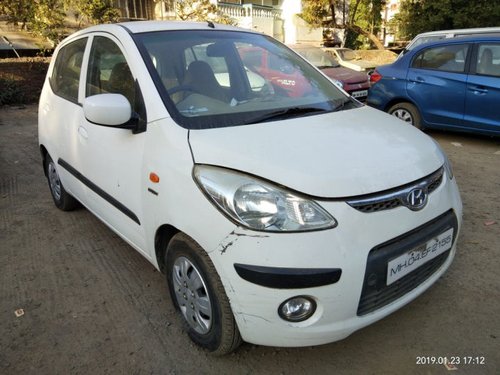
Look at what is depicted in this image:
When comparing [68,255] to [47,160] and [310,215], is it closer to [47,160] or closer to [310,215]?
[47,160]

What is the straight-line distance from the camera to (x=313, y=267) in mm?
1772

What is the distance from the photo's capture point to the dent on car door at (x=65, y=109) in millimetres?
3305

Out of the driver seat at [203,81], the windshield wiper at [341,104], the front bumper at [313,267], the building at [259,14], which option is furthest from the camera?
the building at [259,14]

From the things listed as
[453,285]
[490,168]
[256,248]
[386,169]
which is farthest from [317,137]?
[490,168]

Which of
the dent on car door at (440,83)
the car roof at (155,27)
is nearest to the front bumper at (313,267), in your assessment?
the car roof at (155,27)

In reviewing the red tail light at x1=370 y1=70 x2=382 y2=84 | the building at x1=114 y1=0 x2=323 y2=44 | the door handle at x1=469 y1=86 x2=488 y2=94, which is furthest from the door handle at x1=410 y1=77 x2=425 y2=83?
the building at x1=114 y1=0 x2=323 y2=44

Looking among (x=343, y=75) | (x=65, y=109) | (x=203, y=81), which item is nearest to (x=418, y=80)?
(x=343, y=75)

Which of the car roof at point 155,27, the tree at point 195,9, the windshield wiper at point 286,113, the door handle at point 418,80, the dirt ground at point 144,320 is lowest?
the dirt ground at point 144,320

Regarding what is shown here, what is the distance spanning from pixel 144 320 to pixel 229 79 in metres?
1.65

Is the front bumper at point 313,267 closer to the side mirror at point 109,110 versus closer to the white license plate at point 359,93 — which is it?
the side mirror at point 109,110

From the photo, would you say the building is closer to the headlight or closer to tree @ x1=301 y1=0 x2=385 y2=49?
tree @ x1=301 y1=0 x2=385 y2=49

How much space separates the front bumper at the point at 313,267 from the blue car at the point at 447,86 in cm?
455

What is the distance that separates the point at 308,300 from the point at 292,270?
187 millimetres

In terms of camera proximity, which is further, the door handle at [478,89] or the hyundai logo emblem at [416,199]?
the door handle at [478,89]
